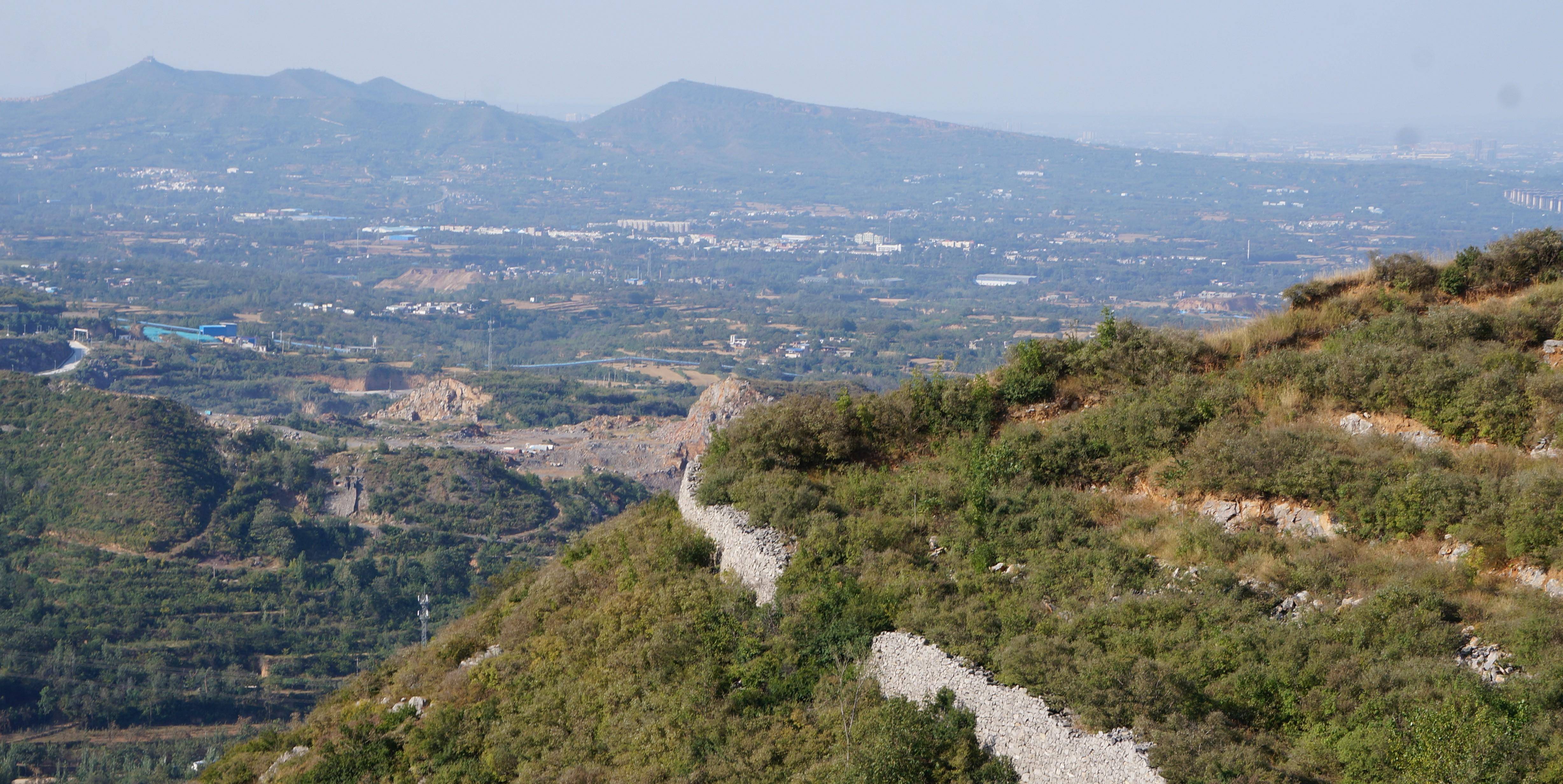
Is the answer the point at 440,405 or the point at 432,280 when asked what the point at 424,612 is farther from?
the point at 432,280

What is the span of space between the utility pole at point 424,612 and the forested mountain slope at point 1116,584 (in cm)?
2645

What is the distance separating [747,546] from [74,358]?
320 ft

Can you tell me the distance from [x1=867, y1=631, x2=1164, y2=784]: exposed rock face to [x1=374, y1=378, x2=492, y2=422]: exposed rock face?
76.7 meters

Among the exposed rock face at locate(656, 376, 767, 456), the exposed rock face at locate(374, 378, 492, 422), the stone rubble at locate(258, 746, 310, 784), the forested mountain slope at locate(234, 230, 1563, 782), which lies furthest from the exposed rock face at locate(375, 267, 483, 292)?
the forested mountain slope at locate(234, 230, 1563, 782)

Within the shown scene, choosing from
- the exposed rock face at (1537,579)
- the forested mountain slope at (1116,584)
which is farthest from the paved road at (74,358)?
the exposed rock face at (1537,579)

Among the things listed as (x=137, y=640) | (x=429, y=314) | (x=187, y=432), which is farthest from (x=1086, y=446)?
(x=429, y=314)

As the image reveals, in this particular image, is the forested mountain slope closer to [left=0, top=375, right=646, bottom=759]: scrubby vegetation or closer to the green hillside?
[left=0, top=375, right=646, bottom=759]: scrubby vegetation

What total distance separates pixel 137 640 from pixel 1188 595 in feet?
130

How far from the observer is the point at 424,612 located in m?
44.7

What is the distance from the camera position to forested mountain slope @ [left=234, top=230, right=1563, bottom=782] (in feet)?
28.4

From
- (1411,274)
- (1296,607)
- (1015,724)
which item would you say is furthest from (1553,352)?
(1015,724)

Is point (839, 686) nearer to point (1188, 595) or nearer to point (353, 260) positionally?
point (1188, 595)

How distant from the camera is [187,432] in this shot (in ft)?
187

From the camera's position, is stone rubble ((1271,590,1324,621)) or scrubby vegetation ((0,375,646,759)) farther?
scrubby vegetation ((0,375,646,759))
